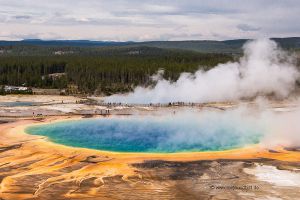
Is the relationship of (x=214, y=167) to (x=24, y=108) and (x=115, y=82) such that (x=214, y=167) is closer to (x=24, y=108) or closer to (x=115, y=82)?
(x=24, y=108)

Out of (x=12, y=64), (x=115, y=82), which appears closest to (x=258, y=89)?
(x=115, y=82)

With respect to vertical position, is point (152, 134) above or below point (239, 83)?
below

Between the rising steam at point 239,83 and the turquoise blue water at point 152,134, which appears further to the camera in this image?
the rising steam at point 239,83

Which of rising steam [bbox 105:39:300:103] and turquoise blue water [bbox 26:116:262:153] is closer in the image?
turquoise blue water [bbox 26:116:262:153]

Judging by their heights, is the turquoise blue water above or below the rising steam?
below

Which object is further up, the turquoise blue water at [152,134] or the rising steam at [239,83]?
the rising steam at [239,83]
